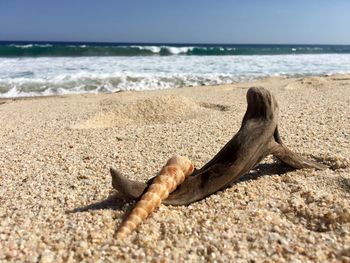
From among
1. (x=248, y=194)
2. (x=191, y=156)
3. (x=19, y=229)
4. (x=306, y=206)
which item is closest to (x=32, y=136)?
(x=191, y=156)

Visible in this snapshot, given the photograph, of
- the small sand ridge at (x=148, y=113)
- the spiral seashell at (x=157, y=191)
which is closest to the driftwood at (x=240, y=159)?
the spiral seashell at (x=157, y=191)

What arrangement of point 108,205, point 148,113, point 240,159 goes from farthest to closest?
point 148,113, point 240,159, point 108,205

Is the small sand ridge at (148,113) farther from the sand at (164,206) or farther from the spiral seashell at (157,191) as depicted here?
the spiral seashell at (157,191)

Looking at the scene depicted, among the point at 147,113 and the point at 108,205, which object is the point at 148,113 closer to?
the point at 147,113

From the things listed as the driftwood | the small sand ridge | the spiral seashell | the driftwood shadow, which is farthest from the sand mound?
the spiral seashell

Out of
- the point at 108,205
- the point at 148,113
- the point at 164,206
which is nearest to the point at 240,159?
the point at 164,206

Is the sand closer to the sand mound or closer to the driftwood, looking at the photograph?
the driftwood
